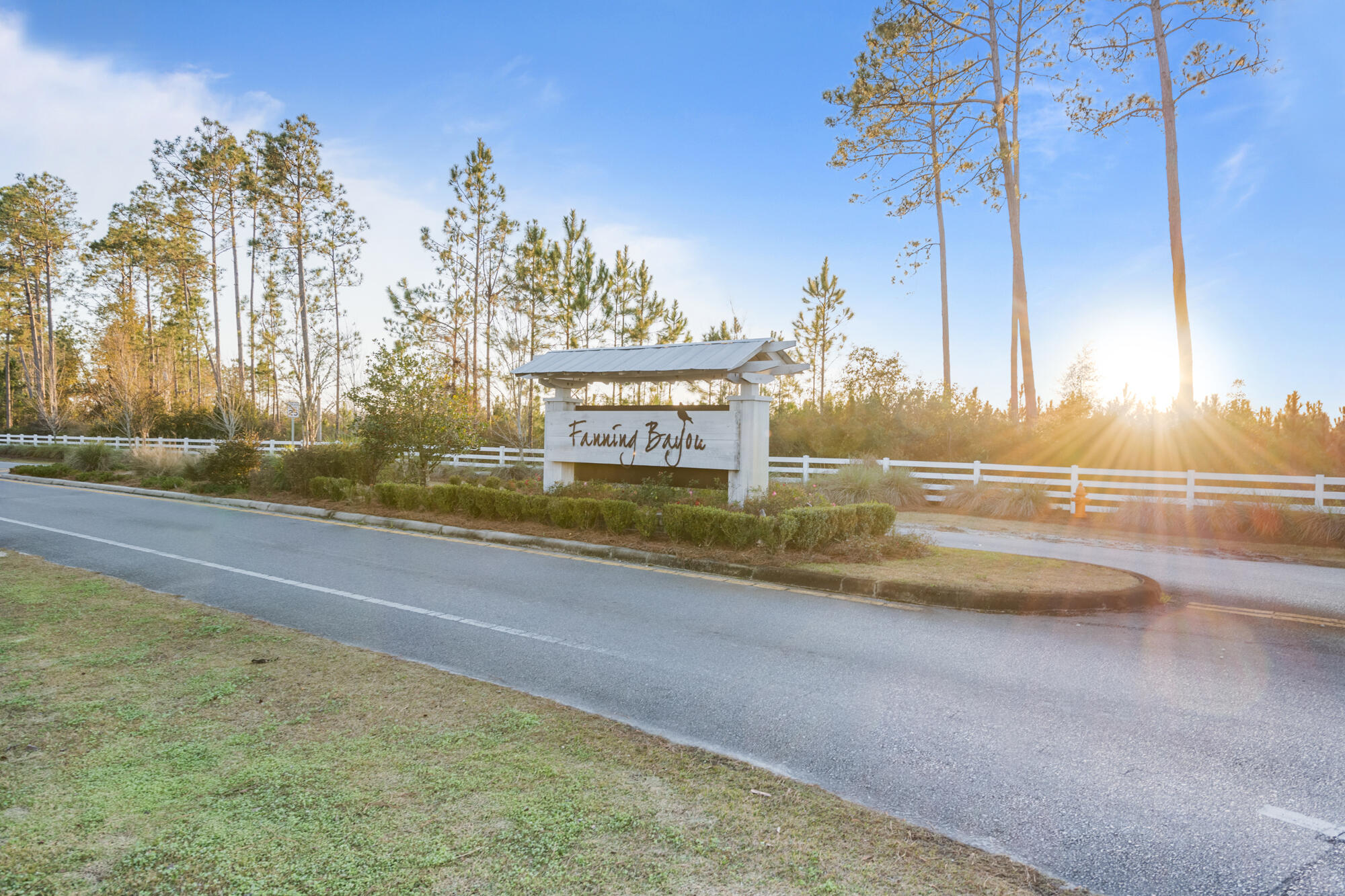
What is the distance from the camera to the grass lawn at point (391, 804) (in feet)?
8.16

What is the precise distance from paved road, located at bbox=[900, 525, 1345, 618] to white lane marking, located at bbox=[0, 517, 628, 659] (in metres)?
6.69

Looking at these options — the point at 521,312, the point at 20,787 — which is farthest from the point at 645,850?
the point at 521,312

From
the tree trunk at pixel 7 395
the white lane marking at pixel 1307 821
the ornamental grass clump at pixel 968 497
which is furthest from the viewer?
the tree trunk at pixel 7 395

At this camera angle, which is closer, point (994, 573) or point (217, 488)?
point (994, 573)

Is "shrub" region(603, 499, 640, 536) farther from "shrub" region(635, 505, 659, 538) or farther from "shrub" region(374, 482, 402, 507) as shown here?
"shrub" region(374, 482, 402, 507)

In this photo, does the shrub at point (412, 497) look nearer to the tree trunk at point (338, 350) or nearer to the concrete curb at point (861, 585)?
the concrete curb at point (861, 585)

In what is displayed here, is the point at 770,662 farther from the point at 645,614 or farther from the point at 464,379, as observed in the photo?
the point at 464,379

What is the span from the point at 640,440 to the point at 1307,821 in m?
9.68

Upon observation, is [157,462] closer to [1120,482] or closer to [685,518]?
[685,518]

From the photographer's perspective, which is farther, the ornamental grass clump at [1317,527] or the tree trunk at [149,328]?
the tree trunk at [149,328]

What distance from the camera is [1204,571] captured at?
31.3 feet

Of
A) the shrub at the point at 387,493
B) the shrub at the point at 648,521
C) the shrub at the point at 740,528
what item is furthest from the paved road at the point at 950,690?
the shrub at the point at 387,493

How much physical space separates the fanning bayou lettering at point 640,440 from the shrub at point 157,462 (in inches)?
565

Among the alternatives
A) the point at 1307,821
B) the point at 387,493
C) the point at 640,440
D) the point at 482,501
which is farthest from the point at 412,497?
the point at 1307,821
